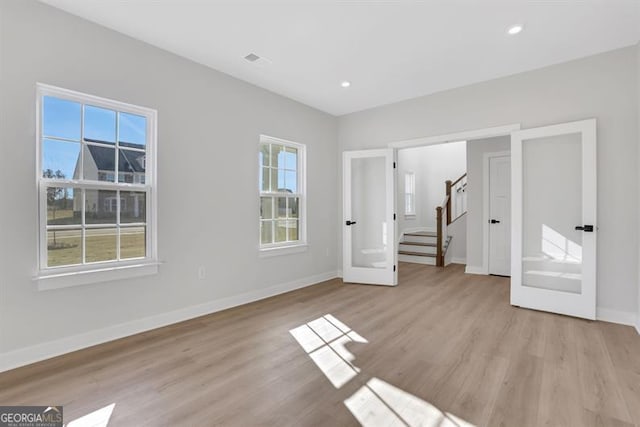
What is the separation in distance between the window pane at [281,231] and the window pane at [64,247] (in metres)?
2.31

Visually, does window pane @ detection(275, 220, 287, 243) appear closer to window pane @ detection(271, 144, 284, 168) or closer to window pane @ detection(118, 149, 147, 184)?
window pane @ detection(271, 144, 284, 168)

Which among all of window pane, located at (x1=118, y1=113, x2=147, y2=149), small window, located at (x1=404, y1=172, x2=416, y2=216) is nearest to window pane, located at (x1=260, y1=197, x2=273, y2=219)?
window pane, located at (x1=118, y1=113, x2=147, y2=149)

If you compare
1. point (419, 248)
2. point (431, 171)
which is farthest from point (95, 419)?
point (431, 171)

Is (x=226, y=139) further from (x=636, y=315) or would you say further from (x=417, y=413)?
(x=636, y=315)

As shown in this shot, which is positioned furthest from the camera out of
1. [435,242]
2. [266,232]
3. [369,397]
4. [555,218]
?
[435,242]

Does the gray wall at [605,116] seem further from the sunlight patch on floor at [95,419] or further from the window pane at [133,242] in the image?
the sunlight patch on floor at [95,419]

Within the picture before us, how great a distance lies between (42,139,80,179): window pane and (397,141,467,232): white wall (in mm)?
7318

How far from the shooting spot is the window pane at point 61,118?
246 centimetres

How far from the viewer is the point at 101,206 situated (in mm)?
2740

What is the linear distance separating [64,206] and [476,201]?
6.02 metres

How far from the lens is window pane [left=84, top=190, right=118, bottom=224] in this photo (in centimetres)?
266

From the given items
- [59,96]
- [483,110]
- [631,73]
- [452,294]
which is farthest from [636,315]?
[59,96]

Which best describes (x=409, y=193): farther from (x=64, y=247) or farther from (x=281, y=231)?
(x=64, y=247)

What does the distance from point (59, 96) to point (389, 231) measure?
4.12 m
